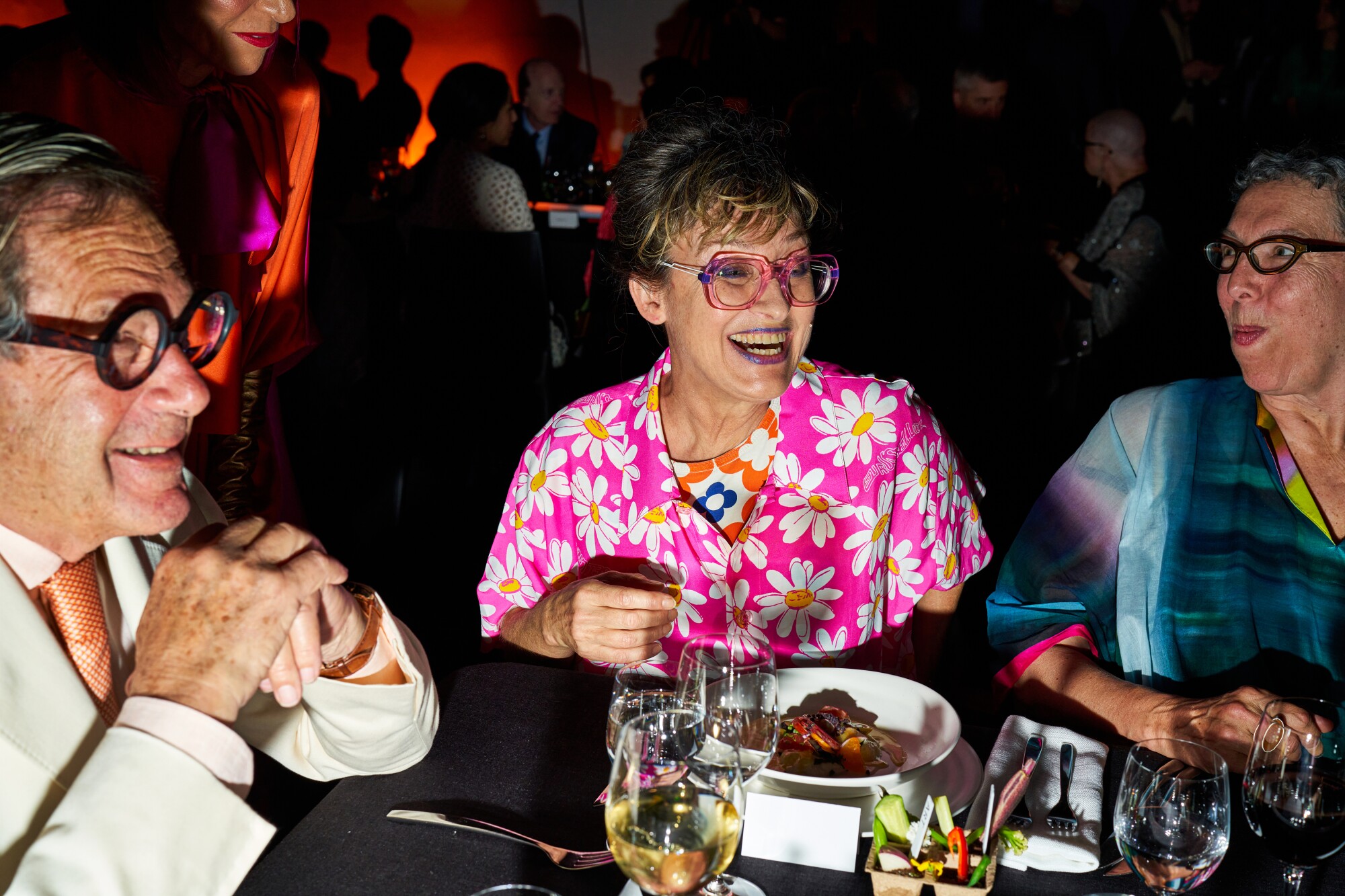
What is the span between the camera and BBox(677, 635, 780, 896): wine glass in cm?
117

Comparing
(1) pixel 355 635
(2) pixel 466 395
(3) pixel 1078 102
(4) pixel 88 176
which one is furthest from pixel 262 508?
(3) pixel 1078 102

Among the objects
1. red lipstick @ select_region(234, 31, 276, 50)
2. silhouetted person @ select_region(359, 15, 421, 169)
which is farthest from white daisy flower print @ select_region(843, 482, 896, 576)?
silhouetted person @ select_region(359, 15, 421, 169)

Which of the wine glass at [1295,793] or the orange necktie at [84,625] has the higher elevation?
the orange necktie at [84,625]

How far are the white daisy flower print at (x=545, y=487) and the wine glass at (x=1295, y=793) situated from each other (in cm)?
117

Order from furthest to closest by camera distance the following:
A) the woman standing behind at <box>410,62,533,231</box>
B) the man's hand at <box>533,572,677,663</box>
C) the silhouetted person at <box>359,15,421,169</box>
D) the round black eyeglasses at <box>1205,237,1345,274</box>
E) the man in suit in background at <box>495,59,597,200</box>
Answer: the man in suit in background at <box>495,59,597,200</box>, the silhouetted person at <box>359,15,421,169</box>, the woman standing behind at <box>410,62,533,231</box>, the round black eyeglasses at <box>1205,237,1345,274</box>, the man's hand at <box>533,572,677,663</box>

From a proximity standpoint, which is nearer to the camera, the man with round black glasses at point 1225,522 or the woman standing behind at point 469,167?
the man with round black glasses at point 1225,522

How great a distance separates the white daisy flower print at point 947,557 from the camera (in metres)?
1.95

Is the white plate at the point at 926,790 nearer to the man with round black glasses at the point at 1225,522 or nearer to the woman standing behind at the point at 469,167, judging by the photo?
the man with round black glasses at the point at 1225,522

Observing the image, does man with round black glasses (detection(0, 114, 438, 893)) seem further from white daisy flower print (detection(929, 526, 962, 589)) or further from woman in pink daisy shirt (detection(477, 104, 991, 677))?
white daisy flower print (detection(929, 526, 962, 589))

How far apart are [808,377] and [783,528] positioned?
30cm

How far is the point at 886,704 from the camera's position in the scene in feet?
4.88

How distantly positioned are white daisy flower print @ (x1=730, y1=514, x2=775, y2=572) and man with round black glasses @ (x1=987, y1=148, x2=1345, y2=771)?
44cm

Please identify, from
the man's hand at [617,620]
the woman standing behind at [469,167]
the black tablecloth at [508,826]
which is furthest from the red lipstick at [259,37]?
the woman standing behind at [469,167]

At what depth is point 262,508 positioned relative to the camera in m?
2.46
